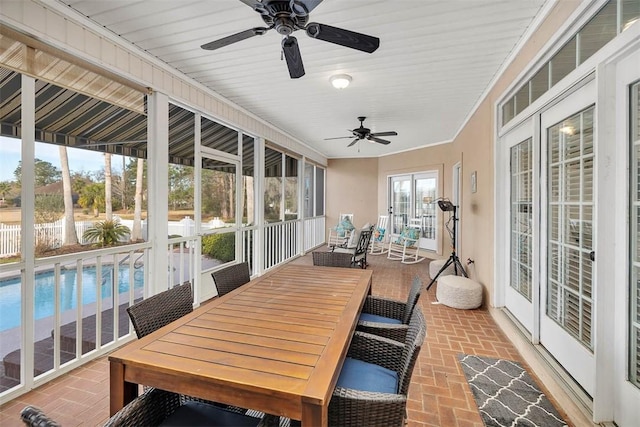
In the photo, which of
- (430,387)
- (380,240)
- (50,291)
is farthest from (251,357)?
Answer: (380,240)

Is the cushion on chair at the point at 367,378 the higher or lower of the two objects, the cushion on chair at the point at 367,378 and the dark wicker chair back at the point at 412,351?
the lower

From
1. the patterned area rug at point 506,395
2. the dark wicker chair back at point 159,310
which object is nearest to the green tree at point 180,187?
the dark wicker chair back at point 159,310

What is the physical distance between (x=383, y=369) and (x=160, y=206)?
8.81ft

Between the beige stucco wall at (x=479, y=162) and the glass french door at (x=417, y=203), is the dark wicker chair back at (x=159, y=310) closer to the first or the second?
the beige stucco wall at (x=479, y=162)

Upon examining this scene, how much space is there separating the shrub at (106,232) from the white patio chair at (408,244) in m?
5.43

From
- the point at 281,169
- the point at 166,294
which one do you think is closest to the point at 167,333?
the point at 166,294

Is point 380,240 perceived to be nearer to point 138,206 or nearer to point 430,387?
point 430,387

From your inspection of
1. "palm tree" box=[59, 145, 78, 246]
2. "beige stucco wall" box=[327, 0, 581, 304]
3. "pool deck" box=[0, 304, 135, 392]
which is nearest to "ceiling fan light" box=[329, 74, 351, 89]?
"beige stucco wall" box=[327, 0, 581, 304]

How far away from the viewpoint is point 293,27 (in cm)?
181

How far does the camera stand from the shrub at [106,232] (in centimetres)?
256

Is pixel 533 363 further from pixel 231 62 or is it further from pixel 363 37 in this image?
pixel 231 62

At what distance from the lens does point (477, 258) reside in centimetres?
413

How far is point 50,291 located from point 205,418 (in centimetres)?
187

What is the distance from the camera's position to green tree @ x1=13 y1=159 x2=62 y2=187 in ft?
6.70
